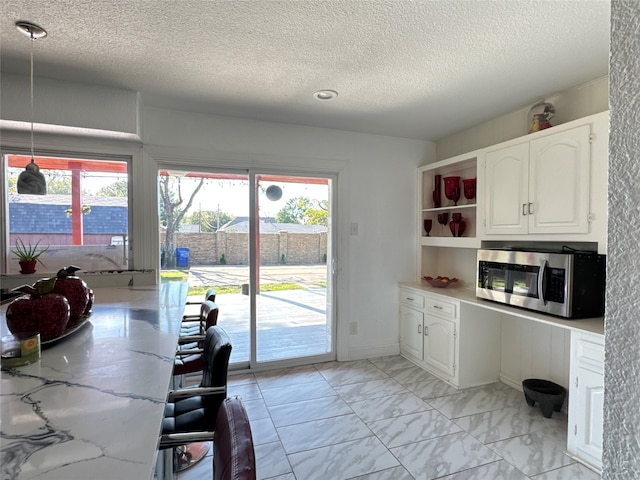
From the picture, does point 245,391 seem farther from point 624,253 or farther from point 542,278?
point 624,253

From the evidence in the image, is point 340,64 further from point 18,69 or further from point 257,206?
point 18,69

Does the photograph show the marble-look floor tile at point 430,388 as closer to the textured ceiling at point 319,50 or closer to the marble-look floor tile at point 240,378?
the marble-look floor tile at point 240,378

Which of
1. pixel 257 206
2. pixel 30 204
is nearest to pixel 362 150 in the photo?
pixel 257 206

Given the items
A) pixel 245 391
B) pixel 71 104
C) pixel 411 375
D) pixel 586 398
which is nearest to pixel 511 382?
pixel 411 375

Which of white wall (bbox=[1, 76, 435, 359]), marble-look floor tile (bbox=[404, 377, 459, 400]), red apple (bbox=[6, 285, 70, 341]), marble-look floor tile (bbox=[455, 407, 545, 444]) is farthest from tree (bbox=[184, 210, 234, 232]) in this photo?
marble-look floor tile (bbox=[455, 407, 545, 444])

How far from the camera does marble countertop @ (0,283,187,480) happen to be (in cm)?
60

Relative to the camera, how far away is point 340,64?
214cm

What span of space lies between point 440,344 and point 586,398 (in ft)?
4.01

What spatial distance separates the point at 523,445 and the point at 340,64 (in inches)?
108

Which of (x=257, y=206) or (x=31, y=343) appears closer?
(x=31, y=343)

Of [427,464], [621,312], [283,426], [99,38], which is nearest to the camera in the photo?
[621,312]

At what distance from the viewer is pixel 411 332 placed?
11.6 ft

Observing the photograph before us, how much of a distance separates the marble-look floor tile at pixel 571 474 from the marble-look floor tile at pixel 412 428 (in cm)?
53

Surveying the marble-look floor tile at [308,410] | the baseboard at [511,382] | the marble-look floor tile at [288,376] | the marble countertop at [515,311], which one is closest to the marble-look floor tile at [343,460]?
the marble-look floor tile at [308,410]
